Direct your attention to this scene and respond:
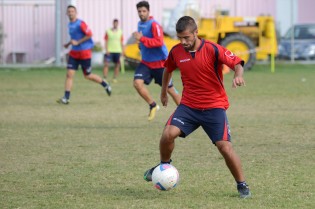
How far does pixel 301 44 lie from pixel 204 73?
28.1 metres

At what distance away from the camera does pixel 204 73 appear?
837 centimetres

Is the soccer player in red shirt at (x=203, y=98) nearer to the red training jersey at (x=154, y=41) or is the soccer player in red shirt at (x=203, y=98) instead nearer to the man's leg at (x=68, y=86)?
the red training jersey at (x=154, y=41)

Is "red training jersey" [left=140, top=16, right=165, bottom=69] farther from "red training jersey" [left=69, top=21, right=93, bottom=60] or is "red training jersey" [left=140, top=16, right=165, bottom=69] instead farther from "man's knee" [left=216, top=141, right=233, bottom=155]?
"man's knee" [left=216, top=141, right=233, bottom=155]

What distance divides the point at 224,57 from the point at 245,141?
4334 mm

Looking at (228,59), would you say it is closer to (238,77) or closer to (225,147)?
(238,77)

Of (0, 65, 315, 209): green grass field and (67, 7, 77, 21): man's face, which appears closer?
(0, 65, 315, 209): green grass field

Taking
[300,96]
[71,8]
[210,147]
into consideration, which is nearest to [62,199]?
[210,147]

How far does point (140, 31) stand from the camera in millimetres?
15305

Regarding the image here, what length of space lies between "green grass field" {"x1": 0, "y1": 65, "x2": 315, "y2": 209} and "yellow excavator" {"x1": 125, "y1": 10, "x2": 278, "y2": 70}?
32.2ft

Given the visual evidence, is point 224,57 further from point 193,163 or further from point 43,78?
point 43,78

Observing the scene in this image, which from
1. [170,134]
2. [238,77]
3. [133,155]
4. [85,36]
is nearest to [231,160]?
[170,134]

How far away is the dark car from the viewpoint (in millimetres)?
35625

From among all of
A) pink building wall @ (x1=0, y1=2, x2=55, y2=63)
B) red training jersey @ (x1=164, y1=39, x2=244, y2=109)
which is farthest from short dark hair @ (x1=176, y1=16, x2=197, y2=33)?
pink building wall @ (x1=0, y1=2, x2=55, y2=63)

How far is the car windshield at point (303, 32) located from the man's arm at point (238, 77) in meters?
28.0
